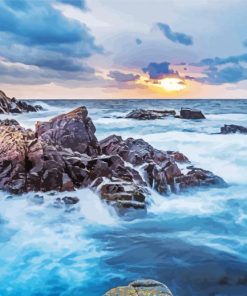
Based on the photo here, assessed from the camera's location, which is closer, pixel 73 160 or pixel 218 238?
pixel 218 238

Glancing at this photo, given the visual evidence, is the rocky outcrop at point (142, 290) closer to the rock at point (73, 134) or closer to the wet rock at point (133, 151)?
the wet rock at point (133, 151)

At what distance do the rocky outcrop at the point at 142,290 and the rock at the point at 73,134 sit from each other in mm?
8352

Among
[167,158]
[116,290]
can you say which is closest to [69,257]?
[116,290]

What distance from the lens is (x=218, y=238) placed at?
8258 millimetres

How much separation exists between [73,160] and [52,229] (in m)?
2.70

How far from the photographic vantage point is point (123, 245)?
25.5 ft

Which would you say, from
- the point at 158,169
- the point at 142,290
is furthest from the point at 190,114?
the point at 142,290

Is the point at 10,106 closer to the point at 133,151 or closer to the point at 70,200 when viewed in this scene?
the point at 133,151

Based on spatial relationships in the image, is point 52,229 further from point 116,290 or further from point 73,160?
point 116,290

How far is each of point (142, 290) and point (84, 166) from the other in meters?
7.15

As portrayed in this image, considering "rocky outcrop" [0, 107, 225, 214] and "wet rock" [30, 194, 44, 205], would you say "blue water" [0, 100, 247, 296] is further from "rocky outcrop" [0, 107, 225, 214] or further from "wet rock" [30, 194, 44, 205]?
"rocky outcrop" [0, 107, 225, 214]

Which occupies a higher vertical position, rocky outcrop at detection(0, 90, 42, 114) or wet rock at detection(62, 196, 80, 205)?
rocky outcrop at detection(0, 90, 42, 114)

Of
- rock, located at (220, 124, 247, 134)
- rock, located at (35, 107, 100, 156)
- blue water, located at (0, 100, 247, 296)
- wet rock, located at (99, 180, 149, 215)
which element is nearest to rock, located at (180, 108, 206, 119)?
rock, located at (220, 124, 247, 134)

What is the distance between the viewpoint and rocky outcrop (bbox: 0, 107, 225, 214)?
10055 millimetres
